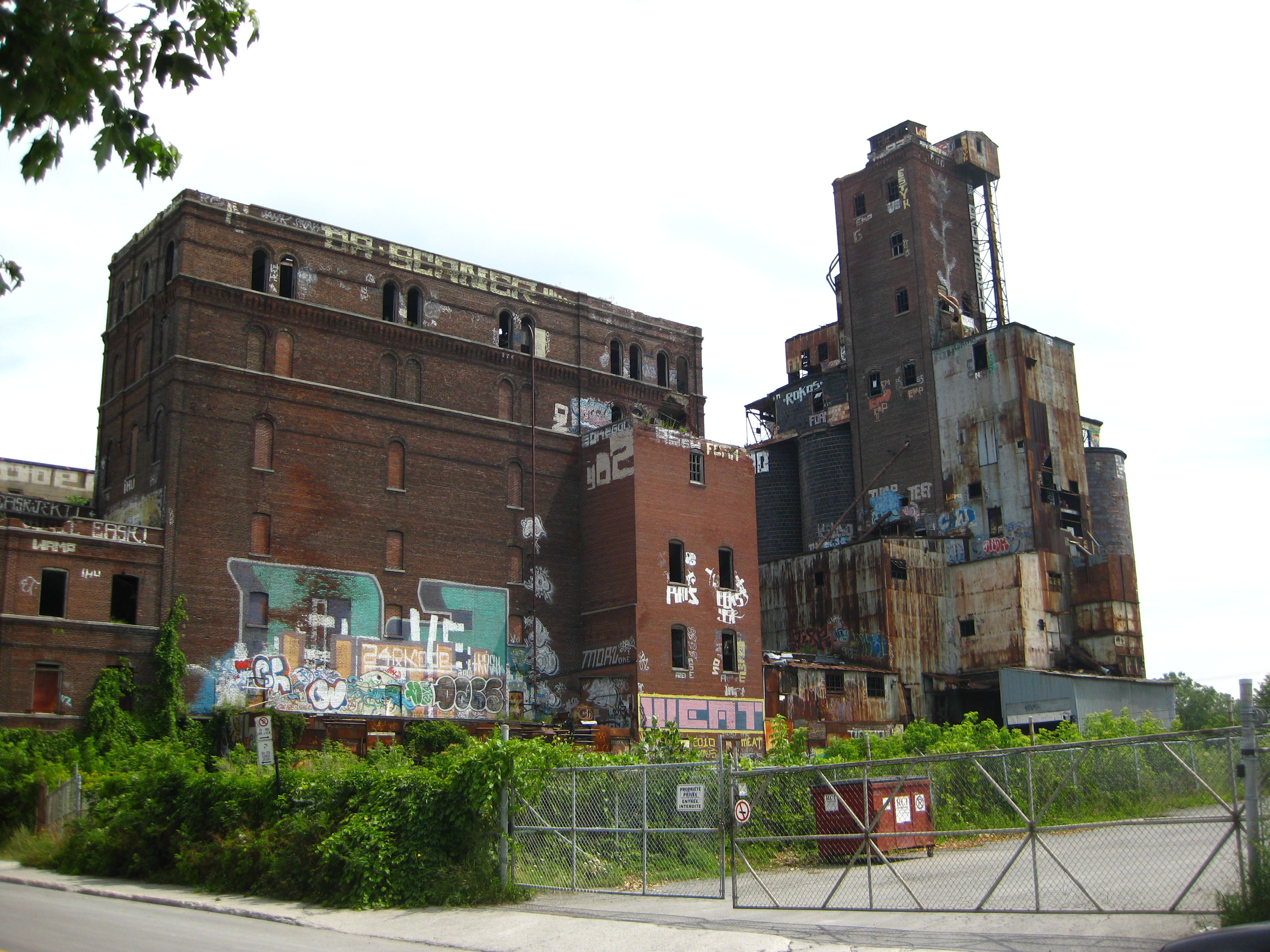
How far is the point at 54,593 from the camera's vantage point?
38.3m

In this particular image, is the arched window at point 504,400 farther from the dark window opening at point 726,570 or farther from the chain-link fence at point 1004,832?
the chain-link fence at point 1004,832

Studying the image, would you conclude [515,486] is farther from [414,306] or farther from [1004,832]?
[1004,832]

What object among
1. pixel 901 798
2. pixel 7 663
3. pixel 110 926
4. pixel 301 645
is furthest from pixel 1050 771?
pixel 7 663

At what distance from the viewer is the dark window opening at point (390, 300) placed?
48.5m

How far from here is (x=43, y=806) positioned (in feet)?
91.1

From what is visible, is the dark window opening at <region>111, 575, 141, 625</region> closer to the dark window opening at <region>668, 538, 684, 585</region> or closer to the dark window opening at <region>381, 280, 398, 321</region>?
the dark window opening at <region>381, 280, 398, 321</region>

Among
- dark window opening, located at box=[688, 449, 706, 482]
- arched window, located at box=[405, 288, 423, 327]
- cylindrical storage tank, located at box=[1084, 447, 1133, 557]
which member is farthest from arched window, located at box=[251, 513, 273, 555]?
cylindrical storage tank, located at box=[1084, 447, 1133, 557]

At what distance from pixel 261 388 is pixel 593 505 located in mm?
14604

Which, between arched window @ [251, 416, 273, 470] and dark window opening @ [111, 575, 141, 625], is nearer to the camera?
dark window opening @ [111, 575, 141, 625]

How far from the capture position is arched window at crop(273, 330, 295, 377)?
44.7m

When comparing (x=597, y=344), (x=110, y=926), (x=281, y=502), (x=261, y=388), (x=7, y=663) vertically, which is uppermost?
(x=597, y=344)

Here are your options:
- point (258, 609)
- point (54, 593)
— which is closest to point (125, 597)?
point (54, 593)

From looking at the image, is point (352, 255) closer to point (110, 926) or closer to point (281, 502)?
point (281, 502)

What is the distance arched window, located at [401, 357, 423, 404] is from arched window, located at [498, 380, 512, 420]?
143 inches
